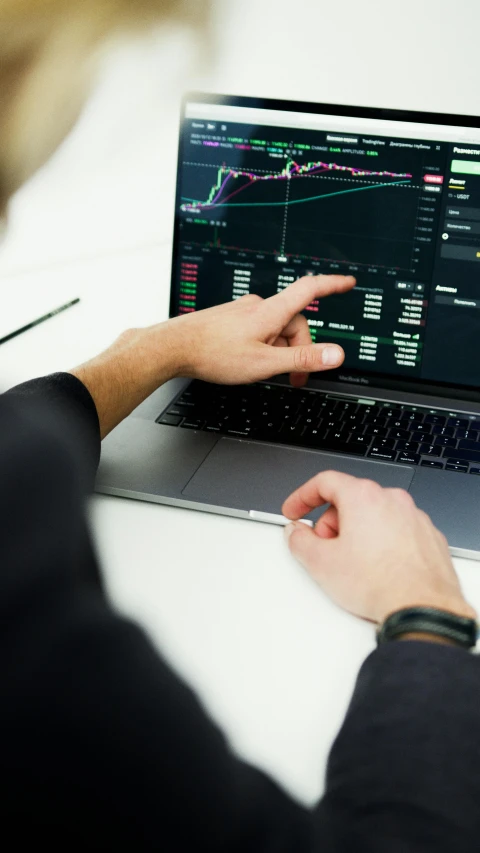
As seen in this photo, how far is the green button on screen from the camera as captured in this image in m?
1.03

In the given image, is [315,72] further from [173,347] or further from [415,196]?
[173,347]

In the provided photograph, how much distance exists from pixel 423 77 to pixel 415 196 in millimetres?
396

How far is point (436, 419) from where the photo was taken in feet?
3.40

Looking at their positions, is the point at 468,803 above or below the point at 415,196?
below

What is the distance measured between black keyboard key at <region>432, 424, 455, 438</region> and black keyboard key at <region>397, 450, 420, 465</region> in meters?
0.06

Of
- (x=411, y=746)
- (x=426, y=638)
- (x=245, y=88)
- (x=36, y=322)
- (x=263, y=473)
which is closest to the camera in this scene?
(x=411, y=746)

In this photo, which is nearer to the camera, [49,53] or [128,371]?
[49,53]

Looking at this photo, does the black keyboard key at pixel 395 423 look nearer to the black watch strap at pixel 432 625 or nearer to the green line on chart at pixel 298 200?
the green line on chart at pixel 298 200

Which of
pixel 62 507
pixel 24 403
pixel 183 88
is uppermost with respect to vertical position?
pixel 183 88

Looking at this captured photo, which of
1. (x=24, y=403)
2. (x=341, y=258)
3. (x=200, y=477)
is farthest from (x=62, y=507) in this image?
(x=341, y=258)

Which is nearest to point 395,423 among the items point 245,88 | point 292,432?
point 292,432

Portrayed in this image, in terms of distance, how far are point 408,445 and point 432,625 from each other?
1.20 ft

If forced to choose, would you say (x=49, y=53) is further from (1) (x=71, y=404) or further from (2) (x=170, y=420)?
(2) (x=170, y=420)

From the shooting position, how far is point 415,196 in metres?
1.06
